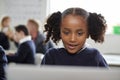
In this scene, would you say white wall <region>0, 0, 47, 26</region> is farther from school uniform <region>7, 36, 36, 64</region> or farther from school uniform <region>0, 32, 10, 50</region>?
school uniform <region>7, 36, 36, 64</region>

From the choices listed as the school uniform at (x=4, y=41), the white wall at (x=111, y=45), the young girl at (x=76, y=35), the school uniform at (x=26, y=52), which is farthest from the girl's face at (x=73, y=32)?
the school uniform at (x=4, y=41)

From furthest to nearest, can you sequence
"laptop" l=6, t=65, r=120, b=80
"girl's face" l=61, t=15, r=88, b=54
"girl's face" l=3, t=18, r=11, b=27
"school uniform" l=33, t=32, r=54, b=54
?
"girl's face" l=3, t=18, r=11, b=27 < "school uniform" l=33, t=32, r=54, b=54 < "girl's face" l=61, t=15, r=88, b=54 < "laptop" l=6, t=65, r=120, b=80

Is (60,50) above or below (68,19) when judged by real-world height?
below

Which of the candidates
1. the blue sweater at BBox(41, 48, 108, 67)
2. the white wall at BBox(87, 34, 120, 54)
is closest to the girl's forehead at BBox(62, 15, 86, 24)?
the blue sweater at BBox(41, 48, 108, 67)

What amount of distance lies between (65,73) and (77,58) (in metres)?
0.62

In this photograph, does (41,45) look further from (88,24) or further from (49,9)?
(88,24)

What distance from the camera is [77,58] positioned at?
137 cm

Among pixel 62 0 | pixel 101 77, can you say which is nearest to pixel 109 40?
pixel 62 0

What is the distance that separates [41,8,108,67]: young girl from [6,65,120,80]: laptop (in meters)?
0.54

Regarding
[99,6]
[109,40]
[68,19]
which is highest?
[99,6]

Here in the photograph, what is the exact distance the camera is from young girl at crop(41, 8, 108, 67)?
4.25 feet

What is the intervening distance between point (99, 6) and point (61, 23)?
339cm

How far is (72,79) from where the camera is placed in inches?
29.7

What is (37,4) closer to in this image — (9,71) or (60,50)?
(60,50)
